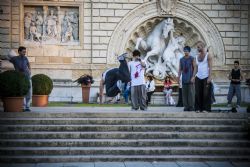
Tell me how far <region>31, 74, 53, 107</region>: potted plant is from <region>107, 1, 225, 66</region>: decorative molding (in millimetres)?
8031

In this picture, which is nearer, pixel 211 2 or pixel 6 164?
pixel 6 164

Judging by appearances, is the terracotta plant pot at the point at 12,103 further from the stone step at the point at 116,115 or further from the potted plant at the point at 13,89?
the stone step at the point at 116,115

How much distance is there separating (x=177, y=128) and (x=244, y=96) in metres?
13.8

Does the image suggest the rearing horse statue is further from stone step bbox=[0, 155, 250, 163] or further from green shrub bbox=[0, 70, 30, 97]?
stone step bbox=[0, 155, 250, 163]

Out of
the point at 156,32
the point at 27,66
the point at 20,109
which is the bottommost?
the point at 20,109

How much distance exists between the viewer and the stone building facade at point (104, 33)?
25406 millimetres

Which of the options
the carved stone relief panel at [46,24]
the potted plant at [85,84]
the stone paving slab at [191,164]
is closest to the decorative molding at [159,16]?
the carved stone relief panel at [46,24]

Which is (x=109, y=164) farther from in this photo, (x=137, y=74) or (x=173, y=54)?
(x=173, y=54)

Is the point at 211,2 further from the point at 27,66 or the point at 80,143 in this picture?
the point at 80,143

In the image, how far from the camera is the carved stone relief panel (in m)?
25.6

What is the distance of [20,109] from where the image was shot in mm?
14523

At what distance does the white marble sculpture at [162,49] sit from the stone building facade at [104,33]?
488 mm

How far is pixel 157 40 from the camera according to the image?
26578mm

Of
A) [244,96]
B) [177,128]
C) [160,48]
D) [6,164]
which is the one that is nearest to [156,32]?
[160,48]
